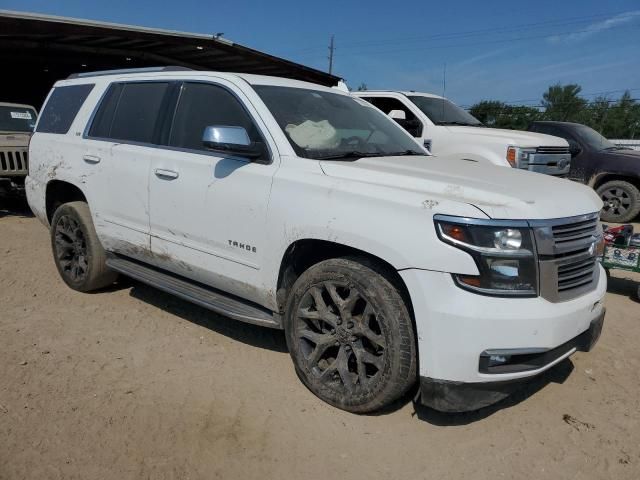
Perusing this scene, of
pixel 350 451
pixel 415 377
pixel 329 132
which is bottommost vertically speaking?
pixel 350 451

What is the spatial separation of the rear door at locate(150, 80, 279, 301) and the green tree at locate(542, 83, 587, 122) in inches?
1712

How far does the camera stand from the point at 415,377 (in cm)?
285

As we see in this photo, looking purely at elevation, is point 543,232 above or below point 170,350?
above

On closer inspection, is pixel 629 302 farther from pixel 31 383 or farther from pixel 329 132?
pixel 31 383

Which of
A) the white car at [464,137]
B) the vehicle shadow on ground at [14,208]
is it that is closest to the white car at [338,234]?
the white car at [464,137]

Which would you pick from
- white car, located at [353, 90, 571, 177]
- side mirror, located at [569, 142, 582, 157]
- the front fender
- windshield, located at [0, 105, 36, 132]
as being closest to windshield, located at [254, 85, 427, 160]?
the front fender

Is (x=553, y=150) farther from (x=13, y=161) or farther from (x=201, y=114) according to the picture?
(x=13, y=161)

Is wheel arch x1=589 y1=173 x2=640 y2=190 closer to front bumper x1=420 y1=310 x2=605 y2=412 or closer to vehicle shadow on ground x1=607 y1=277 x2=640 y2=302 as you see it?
vehicle shadow on ground x1=607 y1=277 x2=640 y2=302

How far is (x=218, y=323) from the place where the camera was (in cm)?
442

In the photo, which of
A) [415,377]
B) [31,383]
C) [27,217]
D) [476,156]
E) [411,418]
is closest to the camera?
[415,377]

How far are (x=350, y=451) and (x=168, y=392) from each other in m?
1.22

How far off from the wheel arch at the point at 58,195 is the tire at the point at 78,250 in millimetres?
159

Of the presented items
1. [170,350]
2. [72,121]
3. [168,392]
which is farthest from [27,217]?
[168,392]

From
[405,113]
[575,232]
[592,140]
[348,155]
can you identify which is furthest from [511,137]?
[575,232]
